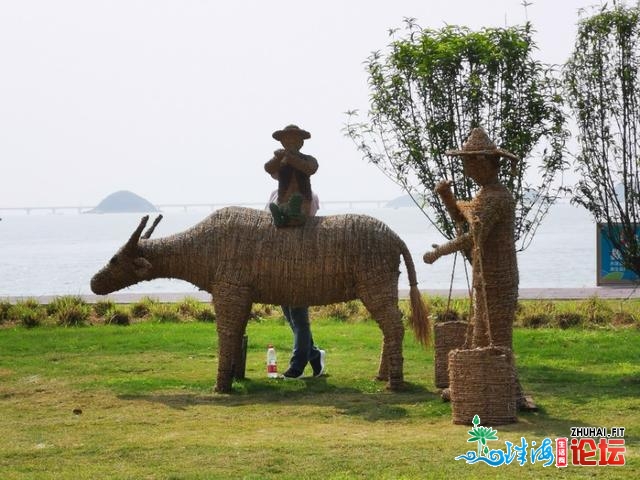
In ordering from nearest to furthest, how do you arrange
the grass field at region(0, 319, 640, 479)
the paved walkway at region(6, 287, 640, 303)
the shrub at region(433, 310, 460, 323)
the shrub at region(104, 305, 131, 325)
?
the grass field at region(0, 319, 640, 479), the shrub at region(433, 310, 460, 323), the shrub at region(104, 305, 131, 325), the paved walkway at region(6, 287, 640, 303)

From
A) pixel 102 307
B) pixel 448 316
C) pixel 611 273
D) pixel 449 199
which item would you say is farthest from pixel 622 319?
pixel 102 307

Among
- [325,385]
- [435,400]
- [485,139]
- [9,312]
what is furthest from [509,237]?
[9,312]

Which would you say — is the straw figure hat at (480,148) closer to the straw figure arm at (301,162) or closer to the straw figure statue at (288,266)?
the straw figure statue at (288,266)

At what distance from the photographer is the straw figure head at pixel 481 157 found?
31.2ft

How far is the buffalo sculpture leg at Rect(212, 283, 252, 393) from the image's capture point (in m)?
11.0

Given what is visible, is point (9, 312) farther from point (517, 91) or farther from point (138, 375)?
point (517, 91)

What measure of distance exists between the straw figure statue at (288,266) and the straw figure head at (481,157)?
1.68m

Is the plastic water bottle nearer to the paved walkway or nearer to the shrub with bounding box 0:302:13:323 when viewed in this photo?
the shrub with bounding box 0:302:13:323

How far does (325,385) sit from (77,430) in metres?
3.01

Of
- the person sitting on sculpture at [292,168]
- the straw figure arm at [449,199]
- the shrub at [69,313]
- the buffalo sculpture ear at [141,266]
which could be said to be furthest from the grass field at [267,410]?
the person sitting on sculpture at [292,168]

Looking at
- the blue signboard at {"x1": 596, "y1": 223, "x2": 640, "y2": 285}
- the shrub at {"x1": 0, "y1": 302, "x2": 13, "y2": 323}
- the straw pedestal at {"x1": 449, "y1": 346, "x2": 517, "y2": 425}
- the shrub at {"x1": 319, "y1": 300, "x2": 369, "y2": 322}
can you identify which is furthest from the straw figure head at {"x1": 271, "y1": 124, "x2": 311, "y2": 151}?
the blue signboard at {"x1": 596, "y1": 223, "x2": 640, "y2": 285}

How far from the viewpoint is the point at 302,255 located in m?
11.0

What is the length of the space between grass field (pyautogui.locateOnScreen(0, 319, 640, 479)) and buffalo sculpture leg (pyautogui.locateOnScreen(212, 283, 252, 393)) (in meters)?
0.29

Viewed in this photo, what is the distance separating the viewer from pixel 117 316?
17.1 metres
